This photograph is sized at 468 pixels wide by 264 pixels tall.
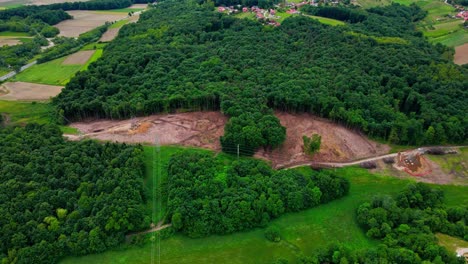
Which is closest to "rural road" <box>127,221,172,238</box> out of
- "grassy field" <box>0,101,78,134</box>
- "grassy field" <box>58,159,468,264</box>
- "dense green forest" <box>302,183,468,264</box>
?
"grassy field" <box>58,159,468,264</box>

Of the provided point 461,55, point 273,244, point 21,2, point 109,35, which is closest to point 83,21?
point 109,35

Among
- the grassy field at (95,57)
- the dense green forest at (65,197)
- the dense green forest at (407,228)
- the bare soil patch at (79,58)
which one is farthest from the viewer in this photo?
the bare soil patch at (79,58)

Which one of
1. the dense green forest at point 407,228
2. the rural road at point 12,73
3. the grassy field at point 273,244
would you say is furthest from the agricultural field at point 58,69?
the dense green forest at point 407,228

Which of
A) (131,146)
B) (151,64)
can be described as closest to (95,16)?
(151,64)

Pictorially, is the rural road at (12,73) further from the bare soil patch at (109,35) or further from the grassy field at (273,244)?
the grassy field at (273,244)

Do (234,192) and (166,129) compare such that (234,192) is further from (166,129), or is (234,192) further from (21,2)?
(21,2)
